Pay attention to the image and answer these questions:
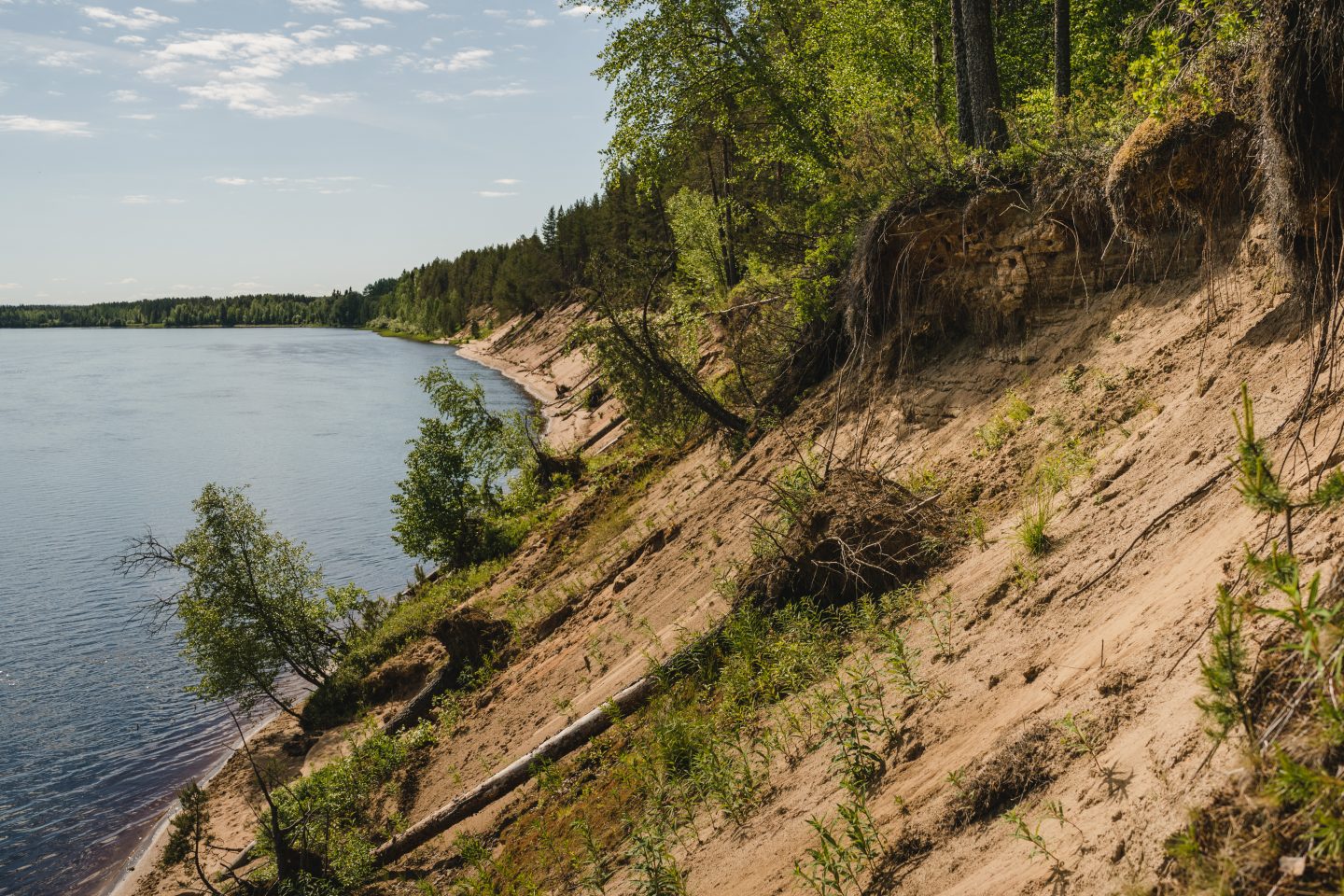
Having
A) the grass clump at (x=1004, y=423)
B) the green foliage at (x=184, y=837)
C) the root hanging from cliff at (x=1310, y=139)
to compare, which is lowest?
the green foliage at (x=184, y=837)

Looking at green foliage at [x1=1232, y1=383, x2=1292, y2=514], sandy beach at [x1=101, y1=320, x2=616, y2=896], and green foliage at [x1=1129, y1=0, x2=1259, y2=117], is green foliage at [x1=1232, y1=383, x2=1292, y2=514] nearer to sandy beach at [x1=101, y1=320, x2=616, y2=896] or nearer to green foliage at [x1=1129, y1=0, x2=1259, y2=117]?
green foliage at [x1=1129, y1=0, x2=1259, y2=117]

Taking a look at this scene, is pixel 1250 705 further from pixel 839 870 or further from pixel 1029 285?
pixel 1029 285

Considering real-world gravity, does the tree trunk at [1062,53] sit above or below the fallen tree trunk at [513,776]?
above

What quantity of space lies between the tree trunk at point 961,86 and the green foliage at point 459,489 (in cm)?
1722

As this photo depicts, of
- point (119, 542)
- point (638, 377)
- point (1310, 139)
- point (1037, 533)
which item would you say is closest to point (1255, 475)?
point (1310, 139)

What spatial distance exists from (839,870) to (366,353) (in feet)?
385

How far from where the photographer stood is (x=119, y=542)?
104ft

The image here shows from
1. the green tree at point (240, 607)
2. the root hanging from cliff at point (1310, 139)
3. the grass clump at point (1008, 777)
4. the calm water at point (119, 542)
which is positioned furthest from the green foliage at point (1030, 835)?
the green tree at point (240, 607)

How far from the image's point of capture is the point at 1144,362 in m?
9.04

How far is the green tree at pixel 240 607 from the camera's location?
19.7 m

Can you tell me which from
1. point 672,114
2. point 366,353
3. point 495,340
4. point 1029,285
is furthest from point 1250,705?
point 366,353

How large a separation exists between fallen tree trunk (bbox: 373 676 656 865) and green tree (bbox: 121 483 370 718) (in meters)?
9.64

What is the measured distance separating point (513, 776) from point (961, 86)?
1143 centimetres

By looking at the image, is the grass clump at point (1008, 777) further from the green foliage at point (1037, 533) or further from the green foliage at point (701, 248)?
the green foliage at point (701, 248)
